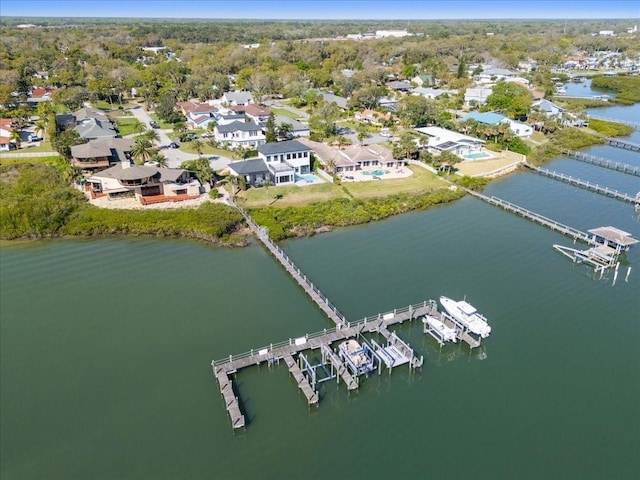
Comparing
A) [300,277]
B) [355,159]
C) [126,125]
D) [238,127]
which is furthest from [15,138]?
[300,277]

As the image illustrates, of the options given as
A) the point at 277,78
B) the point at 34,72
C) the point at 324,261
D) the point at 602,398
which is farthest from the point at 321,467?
the point at 34,72

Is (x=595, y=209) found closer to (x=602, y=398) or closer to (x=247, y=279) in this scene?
(x=602, y=398)

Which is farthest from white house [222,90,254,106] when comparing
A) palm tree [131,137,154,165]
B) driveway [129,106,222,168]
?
palm tree [131,137,154,165]

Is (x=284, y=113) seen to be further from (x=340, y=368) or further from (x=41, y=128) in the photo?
(x=340, y=368)

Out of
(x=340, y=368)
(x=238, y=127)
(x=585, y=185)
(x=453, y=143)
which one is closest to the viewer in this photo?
(x=340, y=368)

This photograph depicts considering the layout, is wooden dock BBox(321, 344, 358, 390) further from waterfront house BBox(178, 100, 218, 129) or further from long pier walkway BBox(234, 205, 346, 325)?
waterfront house BBox(178, 100, 218, 129)

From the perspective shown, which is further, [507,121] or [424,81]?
[424,81]

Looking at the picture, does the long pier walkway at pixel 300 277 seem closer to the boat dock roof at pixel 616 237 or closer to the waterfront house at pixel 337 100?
the boat dock roof at pixel 616 237
